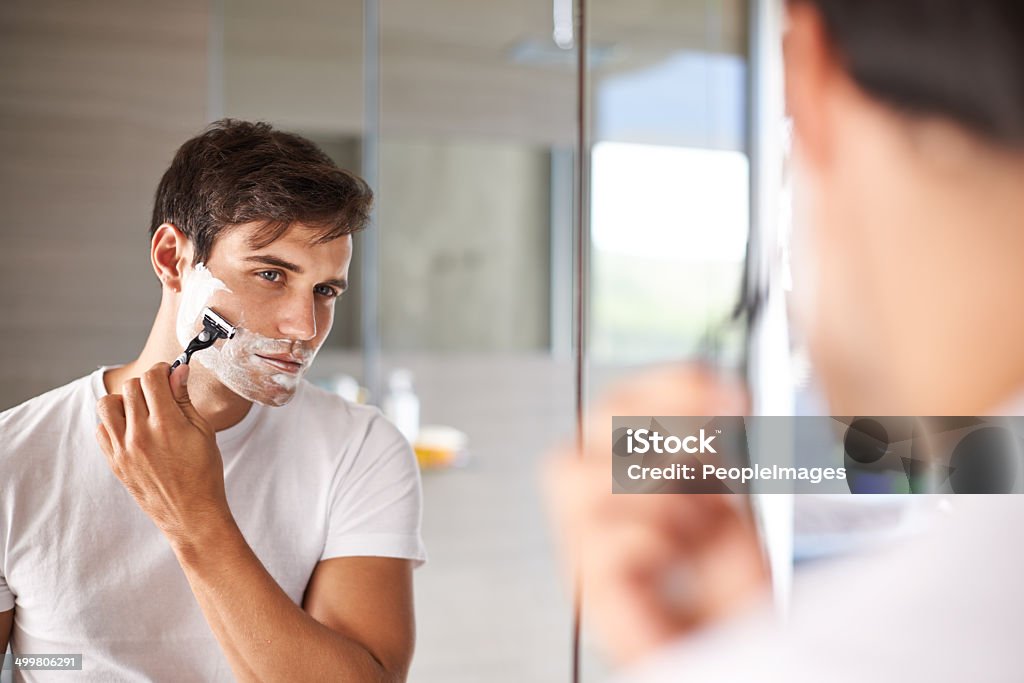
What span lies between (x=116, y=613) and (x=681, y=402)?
0.49 m

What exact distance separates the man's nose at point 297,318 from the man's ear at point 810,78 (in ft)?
1.39

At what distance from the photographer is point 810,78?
78cm

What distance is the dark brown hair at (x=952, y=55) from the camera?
77 cm

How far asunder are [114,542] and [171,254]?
233 millimetres

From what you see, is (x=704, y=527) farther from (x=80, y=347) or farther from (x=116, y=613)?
(x=80, y=347)

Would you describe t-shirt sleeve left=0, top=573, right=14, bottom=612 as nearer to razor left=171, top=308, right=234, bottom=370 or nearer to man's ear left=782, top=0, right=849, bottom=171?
razor left=171, top=308, right=234, bottom=370

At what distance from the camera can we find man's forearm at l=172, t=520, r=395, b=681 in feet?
2.23

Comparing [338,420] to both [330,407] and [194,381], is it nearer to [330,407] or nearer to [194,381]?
[330,407]

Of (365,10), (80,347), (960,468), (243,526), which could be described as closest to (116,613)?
(243,526)

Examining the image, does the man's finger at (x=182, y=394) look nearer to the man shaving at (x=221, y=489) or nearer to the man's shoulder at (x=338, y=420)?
the man shaving at (x=221, y=489)

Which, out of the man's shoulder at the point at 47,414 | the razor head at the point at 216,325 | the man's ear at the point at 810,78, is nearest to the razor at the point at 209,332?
the razor head at the point at 216,325

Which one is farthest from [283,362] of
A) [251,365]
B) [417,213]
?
[417,213]

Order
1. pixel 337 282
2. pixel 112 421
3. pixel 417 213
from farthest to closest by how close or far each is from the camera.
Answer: pixel 417 213 < pixel 337 282 < pixel 112 421

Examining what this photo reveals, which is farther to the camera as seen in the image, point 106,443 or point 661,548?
point 661,548
